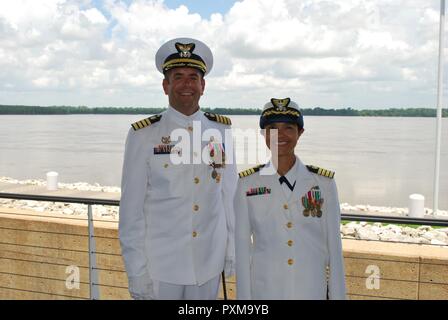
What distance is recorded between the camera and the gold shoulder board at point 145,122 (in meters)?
2.17

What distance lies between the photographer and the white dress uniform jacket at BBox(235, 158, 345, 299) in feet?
6.38

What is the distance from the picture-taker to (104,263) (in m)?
5.06

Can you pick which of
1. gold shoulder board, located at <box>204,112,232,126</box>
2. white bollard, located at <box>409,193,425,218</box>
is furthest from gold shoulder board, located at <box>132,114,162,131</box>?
white bollard, located at <box>409,193,425,218</box>

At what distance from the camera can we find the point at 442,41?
46.4ft

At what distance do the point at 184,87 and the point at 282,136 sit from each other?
0.47m

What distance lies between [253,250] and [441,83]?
13.2 m

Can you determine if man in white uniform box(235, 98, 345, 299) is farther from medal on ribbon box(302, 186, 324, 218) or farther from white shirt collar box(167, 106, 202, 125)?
white shirt collar box(167, 106, 202, 125)

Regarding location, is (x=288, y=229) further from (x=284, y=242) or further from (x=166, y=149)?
(x=166, y=149)

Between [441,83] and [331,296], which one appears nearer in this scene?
[331,296]

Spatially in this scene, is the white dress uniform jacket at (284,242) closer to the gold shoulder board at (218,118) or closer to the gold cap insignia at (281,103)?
the gold cap insignia at (281,103)

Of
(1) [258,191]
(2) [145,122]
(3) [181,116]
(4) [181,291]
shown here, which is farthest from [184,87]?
(4) [181,291]

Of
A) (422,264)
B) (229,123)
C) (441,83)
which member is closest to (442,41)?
(441,83)

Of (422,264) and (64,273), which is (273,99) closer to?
(422,264)

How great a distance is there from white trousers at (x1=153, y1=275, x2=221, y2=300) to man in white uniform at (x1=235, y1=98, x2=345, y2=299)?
0.25 meters
